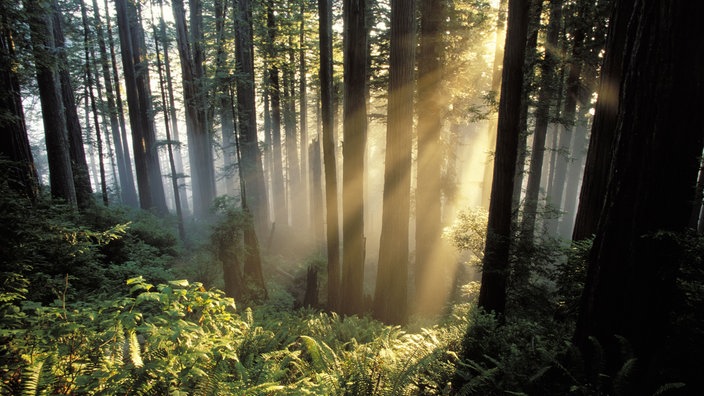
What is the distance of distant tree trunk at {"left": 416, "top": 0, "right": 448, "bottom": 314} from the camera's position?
11453 millimetres

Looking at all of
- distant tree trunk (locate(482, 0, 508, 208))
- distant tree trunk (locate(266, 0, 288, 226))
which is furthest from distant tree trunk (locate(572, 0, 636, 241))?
distant tree trunk (locate(266, 0, 288, 226))

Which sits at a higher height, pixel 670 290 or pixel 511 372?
pixel 670 290

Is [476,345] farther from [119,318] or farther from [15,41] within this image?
[15,41]

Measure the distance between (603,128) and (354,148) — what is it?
548cm

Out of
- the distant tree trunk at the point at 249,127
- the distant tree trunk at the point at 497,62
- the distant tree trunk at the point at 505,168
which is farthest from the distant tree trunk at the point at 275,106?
the distant tree trunk at the point at 505,168

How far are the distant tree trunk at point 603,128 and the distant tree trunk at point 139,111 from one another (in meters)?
20.1

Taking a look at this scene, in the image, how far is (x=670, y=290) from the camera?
275 cm

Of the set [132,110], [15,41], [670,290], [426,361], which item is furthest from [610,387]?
[132,110]

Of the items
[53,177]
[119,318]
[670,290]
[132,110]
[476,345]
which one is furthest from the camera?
[132,110]

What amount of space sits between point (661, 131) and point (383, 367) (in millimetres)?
3183

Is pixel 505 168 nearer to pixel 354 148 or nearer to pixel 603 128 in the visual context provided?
pixel 603 128

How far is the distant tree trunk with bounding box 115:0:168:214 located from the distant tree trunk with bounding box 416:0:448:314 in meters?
15.4

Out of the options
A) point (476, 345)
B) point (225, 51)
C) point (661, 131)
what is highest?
point (225, 51)

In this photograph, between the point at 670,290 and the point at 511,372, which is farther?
the point at 511,372
